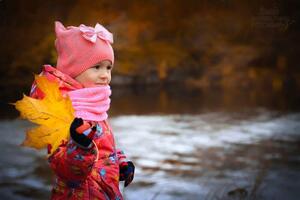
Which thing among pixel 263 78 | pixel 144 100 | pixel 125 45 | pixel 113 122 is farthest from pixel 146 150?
pixel 263 78

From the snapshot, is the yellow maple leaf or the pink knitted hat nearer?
the yellow maple leaf

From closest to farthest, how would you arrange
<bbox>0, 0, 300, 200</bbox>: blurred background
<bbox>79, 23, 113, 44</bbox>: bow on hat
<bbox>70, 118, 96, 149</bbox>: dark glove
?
1. <bbox>70, 118, 96, 149</bbox>: dark glove
2. <bbox>79, 23, 113, 44</bbox>: bow on hat
3. <bbox>0, 0, 300, 200</bbox>: blurred background

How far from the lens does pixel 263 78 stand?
18719 millimetres

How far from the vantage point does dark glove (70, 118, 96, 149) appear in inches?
64.6

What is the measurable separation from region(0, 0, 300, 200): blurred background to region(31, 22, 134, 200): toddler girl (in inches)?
83.3

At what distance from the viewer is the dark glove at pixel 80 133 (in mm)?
1640

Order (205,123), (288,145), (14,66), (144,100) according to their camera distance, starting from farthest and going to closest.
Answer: (14,66)
(144,100)
(205,123)
(288,145)

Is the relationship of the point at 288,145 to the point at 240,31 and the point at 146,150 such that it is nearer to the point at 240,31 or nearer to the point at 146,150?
the point at 146,150

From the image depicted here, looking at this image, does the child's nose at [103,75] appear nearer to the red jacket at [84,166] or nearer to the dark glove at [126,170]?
the red jacket at [84,166]

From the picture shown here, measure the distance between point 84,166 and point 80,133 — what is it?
6.1 inches

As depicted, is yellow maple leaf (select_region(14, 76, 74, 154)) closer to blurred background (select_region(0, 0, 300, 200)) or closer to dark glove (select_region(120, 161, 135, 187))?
dark glove (select_region(120, 161, 135, 187))

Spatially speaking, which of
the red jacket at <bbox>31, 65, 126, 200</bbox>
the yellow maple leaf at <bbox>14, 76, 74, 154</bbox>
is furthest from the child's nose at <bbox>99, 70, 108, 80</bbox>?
the yellow maple leaf at <bbox>14, 76, 74, 154</bbox>

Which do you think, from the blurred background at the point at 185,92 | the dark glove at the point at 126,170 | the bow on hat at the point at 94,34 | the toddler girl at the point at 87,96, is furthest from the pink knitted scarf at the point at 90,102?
the blurred background at the point at 185,92

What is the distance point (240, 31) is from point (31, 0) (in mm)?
9709
